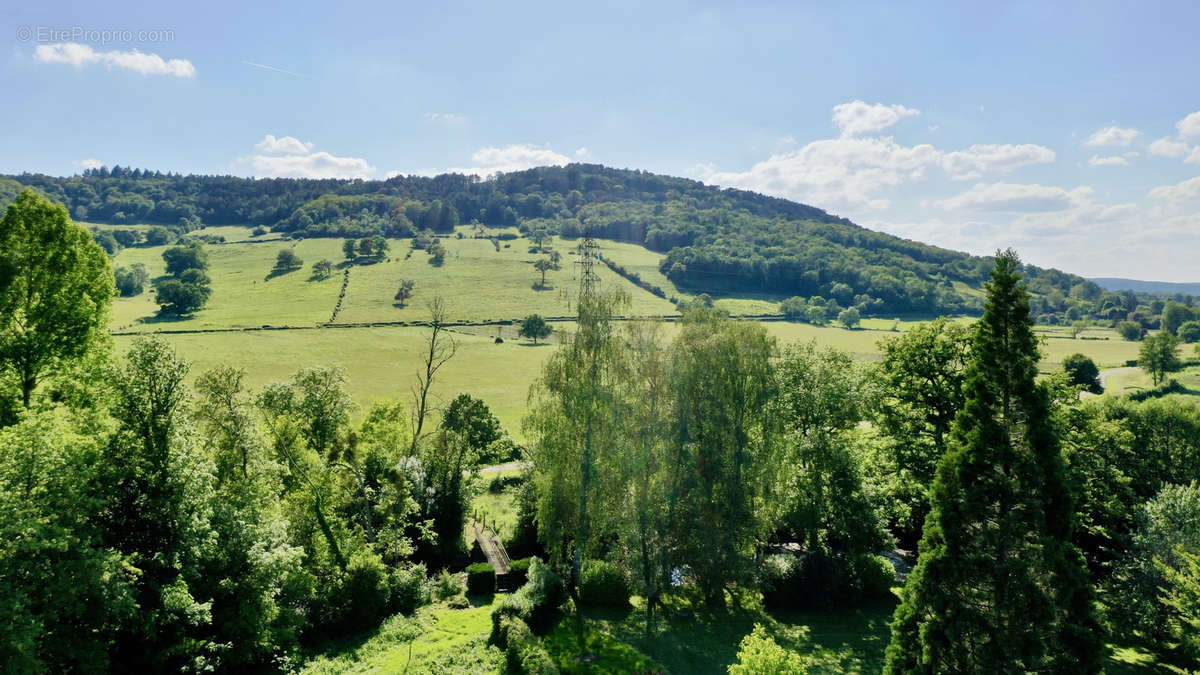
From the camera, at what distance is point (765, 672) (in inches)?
508

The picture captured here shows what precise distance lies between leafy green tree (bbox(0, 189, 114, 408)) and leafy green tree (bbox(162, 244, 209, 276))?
5128 inches

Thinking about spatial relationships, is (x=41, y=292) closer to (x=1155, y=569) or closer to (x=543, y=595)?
(x=543, y=595)

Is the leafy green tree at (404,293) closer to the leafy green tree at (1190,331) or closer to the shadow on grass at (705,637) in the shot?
the shadow on grass at (705,637)

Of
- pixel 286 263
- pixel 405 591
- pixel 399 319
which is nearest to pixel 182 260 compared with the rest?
pixel 286 263

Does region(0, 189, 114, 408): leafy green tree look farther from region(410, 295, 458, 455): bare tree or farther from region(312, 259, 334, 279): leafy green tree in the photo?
region(312, 259, 334, 279): leafy green tree

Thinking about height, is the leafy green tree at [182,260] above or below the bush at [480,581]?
above

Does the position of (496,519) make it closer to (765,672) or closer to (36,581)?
(36,581)

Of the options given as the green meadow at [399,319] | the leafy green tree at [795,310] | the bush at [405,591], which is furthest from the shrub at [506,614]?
the leafy green tree at [795,310]

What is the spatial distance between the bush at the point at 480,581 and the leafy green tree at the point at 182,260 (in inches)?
5308

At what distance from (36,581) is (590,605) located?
20613mm

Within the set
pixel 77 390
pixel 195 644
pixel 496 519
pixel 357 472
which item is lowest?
pixel 496 519

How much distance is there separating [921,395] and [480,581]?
2530 centimetres

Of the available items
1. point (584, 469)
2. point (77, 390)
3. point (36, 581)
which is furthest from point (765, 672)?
point (77, 390)

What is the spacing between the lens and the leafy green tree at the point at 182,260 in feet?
417
